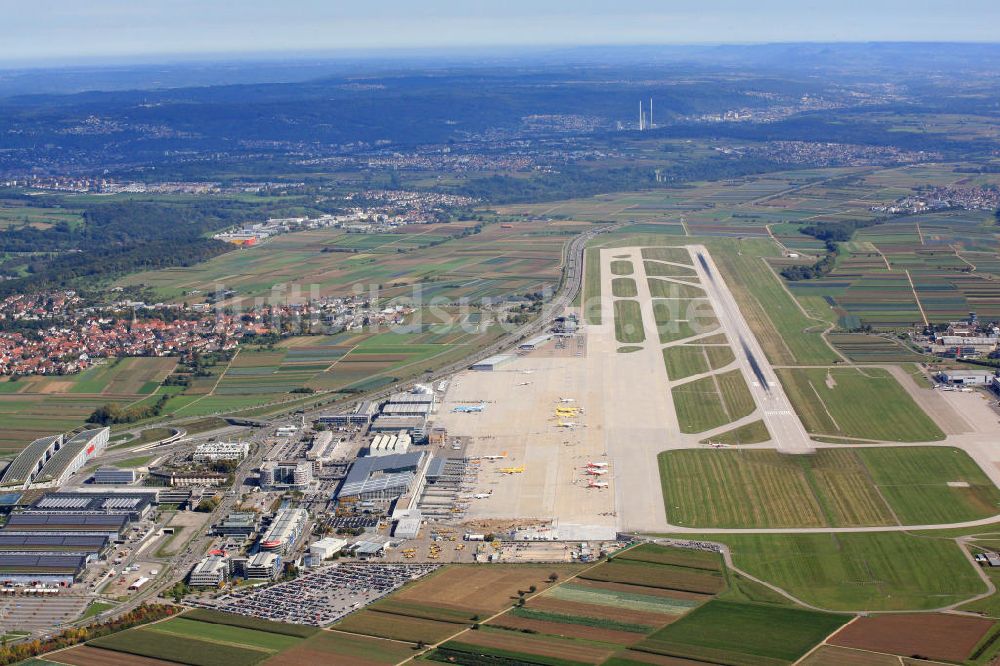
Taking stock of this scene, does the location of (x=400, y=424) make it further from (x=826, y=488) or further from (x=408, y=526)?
(x=826, y=488)

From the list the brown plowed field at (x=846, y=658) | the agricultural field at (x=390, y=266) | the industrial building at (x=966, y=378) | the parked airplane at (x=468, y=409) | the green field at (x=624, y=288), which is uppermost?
the agricultural field at (x=390, y=266)

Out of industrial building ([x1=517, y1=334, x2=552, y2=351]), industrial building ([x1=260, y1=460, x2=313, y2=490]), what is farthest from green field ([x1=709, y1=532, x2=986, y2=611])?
industrial building ([x1=517, y1=334, x2=552, y2=351])

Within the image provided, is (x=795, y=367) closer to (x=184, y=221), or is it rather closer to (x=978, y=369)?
(x=978, y=369)

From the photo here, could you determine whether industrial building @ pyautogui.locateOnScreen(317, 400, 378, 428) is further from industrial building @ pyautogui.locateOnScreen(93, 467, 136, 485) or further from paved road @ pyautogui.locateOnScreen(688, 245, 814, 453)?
paved road @ pyautogui.locateOnScreen(688, 245, 814, 453)

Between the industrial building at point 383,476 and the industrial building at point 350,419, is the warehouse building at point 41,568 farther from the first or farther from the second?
the industrial building at point 350,419

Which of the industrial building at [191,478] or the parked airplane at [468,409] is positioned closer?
the industrial building at [191,478]

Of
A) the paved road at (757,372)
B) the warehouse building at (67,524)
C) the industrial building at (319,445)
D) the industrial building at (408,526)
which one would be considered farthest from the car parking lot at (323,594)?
the paved road at (757,372)

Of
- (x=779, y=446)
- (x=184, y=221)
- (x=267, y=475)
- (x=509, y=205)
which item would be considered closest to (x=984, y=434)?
(x=779, y=446)
